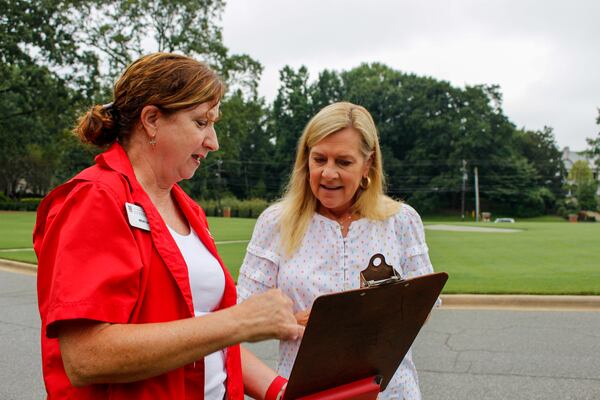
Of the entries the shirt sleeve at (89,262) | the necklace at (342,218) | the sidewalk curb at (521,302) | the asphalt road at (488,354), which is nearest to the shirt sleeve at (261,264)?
the necklace at (342,218)

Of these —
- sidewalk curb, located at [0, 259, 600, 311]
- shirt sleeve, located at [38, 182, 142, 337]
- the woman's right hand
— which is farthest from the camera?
sidewalk curb, located at [0, 259, 600, 311]

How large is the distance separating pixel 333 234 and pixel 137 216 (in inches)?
46.4

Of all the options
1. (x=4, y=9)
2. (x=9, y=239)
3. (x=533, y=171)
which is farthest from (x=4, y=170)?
(x=533, y=171)

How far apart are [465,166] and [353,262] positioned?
233 ft

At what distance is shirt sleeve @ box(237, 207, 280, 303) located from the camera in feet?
8.27

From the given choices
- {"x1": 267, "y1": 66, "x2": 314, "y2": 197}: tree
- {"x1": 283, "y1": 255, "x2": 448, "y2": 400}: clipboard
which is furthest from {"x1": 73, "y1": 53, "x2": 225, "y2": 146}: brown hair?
{"x1": 267, "y1": 66, "x2": 314, "y2": 197}: tree

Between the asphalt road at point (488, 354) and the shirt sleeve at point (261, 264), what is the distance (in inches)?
112

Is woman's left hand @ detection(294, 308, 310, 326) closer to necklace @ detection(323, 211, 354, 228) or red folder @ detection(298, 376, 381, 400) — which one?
red folder @ detection(298, 376, 381, 400)

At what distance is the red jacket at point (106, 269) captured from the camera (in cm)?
135

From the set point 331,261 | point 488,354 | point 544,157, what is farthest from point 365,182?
point 544,157

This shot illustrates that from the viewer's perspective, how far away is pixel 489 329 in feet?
22.9

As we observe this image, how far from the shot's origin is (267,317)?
1.48 m

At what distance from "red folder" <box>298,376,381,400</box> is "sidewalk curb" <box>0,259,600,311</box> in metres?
6.87

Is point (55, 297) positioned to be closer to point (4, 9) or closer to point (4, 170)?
point (4, 9)
